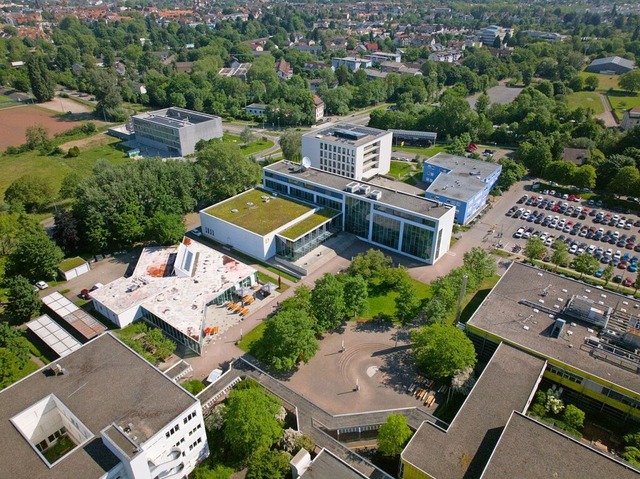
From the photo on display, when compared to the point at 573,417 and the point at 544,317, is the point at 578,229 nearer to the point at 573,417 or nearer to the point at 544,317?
the point at 544,317

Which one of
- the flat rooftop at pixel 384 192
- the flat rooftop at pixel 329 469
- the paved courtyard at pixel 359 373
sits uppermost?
the flat rooftop at pixel 384 192

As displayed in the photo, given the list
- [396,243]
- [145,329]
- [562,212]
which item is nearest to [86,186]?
[145,329]

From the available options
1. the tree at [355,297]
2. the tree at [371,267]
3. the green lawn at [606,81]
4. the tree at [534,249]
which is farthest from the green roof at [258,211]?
the green lawn at [606,81]

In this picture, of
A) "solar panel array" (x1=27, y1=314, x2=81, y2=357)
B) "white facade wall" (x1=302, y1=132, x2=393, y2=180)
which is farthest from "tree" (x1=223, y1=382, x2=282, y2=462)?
"white facade wall" (x1=302, y1=132, x2=393, y2=180)

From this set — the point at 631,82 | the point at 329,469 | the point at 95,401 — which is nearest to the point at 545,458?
the point at 329,469

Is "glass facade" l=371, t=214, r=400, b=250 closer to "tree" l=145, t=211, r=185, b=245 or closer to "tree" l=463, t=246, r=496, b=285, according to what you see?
"tree" l=463, t=246, r=496, b=285

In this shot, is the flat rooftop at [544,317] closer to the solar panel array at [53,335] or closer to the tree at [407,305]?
the tree at [407,305]
